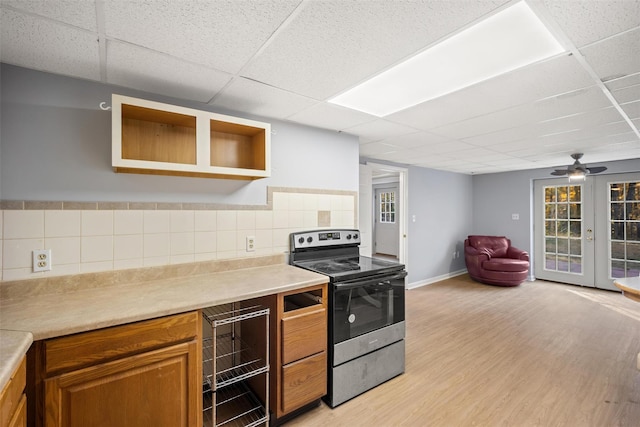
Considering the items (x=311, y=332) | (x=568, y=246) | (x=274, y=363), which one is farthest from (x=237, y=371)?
(x=568, y=246)

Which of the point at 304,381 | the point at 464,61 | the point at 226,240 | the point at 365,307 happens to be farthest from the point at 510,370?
the point at 226,240

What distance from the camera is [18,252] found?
158 cm

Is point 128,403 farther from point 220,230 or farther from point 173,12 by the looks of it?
point 173,12

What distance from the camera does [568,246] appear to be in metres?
5.26

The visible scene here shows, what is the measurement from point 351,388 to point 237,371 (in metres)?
0.89

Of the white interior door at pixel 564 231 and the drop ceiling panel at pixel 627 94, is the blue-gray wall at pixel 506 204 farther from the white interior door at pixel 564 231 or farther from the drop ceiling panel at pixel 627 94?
the drop ceiling panel at pixel 627 94

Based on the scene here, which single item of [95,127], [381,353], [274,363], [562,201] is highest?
[95,127]

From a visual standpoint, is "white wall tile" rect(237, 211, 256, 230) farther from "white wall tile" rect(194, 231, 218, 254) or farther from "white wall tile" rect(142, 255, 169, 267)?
"white wall tile" rect(142, 255, 169, 267)

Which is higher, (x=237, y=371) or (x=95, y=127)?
(x=95, y=127)

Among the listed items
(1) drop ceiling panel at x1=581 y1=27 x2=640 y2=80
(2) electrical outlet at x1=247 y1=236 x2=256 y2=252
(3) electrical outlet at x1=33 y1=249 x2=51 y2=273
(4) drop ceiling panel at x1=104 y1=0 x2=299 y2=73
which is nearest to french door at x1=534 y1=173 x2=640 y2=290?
(1) drop ceiling panel at x1=581 y1=27 x2=640 y2=80

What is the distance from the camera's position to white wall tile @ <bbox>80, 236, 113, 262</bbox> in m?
1.75

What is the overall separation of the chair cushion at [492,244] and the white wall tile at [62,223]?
19.1ft

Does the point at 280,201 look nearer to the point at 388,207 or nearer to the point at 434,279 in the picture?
the point at 434,279

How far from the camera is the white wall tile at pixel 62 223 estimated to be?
1663 mm
